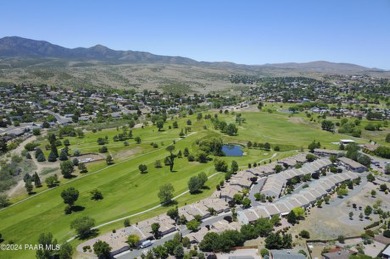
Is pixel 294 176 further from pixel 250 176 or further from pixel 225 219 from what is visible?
pixel 225 219

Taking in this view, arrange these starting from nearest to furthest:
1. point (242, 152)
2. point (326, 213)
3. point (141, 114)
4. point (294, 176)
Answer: point (326, 213) → point (294, 176) → point (242, 152) → point (141, 114)

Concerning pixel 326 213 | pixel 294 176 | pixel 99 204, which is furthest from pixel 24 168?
pixel 326 213

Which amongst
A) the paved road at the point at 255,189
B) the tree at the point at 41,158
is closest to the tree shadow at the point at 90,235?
the paved road at the point at 255,189

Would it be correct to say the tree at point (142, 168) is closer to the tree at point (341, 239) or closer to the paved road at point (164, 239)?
the paved road at point (164, 239)

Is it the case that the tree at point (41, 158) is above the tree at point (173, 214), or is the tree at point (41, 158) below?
below

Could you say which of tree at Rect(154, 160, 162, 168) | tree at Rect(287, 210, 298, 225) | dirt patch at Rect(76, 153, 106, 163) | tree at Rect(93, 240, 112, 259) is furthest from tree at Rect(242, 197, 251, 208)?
dirt patch at Rect(76, 153, 106, 163)

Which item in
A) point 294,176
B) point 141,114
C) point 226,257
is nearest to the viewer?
point 226,257

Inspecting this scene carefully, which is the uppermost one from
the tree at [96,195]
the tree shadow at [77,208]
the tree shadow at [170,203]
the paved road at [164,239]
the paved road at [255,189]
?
the paved road at [255,189]
